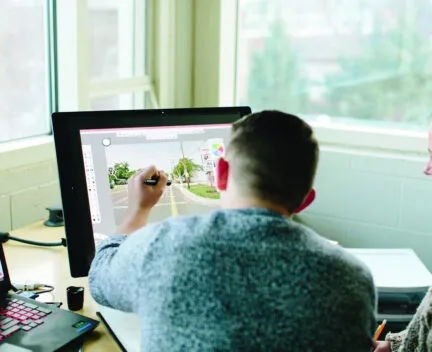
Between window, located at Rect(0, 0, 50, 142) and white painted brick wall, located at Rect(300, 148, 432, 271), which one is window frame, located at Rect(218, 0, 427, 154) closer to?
white painted brick wall, located at Rect(300, 148, 432, 271)

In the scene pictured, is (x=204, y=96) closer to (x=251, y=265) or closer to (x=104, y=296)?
(x=104, y=296)

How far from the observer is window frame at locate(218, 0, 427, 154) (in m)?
2.36

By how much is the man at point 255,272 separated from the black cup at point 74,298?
410 millimetres

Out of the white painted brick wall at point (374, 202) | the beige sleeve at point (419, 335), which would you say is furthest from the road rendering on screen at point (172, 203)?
the white painted brick wall at point (374, 202)

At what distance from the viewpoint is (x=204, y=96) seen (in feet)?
9.07

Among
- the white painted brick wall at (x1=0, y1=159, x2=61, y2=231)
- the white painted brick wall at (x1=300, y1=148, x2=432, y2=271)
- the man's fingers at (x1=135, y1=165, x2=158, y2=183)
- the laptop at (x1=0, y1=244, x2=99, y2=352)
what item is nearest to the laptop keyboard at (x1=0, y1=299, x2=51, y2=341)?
the laptop at (x1=0, y1=244, x2=99, y2=352)

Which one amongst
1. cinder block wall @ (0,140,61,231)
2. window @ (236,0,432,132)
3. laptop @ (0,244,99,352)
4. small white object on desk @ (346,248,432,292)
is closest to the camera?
laptop @ (0,244,99,352)

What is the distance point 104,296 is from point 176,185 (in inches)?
17.3

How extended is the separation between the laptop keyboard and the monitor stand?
120mm

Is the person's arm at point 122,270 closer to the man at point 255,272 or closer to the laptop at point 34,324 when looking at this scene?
the man at point 255,272

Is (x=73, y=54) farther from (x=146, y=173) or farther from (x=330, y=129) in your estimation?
(x=330, y=129)

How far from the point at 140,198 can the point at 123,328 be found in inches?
11.4

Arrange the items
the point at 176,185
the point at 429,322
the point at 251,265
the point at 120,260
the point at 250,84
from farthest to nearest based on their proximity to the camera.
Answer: the point at 250,84 < the point at 176,185 < the point at 429,322 < the point at 120,260 < the point at 251,265

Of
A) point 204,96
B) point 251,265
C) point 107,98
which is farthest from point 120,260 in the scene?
point 204,96
